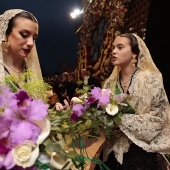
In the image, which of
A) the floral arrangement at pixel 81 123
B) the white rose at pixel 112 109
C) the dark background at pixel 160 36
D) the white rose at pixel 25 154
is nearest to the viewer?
the white rose at pixel 25 154

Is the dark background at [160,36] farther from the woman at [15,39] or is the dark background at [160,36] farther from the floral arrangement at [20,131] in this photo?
the floral arrangement at [20,131]

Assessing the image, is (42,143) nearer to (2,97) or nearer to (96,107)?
(2,97)

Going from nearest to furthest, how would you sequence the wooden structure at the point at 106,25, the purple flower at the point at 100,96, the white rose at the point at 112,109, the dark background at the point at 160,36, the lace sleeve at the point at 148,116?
the purple flower at the point at 100,96
the white rose at the point at 112,109
the lace sleeve at the point at 148,116
the dark background at the point at 160,36
the wooden structure at the point at 106,25

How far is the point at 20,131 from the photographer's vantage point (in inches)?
32.9

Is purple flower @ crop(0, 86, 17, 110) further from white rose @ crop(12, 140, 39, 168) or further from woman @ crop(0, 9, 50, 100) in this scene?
woman @ crop(0, 9, 50, 100)

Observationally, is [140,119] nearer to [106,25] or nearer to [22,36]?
[22,36]

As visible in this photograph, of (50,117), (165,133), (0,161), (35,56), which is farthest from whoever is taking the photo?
(165,133)

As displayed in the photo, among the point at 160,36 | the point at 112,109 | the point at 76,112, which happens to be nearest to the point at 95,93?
the point at 112,109

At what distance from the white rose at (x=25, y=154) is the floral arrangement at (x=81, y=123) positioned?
6 centimetres

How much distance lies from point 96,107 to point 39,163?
0.93 metres

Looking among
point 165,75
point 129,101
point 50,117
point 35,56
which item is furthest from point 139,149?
point 165,75

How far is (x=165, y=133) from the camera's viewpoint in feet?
7.42

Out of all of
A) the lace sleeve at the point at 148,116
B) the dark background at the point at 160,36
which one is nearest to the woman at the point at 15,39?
the lace sleeve at the point at 148,116

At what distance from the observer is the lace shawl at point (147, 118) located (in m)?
2.09
